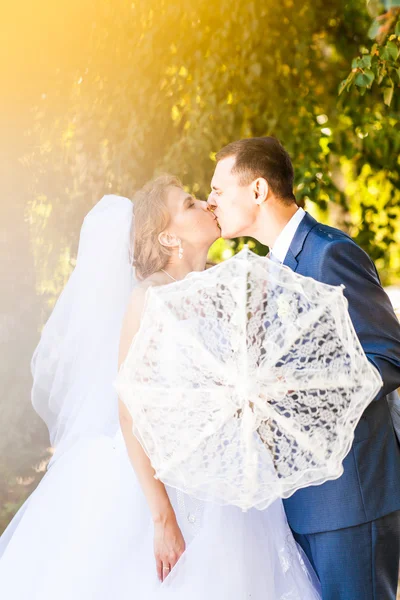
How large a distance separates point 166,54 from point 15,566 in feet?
8.37

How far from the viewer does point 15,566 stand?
1937mm

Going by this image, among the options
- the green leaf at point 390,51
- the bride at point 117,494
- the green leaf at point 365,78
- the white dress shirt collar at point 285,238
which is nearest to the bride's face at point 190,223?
the bride at point 117,494

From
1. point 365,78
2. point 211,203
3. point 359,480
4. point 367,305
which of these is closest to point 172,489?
point 359,480

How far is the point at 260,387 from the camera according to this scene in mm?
1342

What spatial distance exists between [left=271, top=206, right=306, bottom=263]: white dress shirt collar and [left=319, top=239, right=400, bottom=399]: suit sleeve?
0.18m

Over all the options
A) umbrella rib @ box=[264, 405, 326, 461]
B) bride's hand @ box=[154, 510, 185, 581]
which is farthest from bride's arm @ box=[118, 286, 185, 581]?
umbrella rib @ box=[264, 405, 326, 461]

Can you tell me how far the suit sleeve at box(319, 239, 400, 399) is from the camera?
5.21 feet

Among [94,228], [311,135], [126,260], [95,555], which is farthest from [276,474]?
[311,135]

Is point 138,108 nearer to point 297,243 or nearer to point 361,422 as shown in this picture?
point 297,243

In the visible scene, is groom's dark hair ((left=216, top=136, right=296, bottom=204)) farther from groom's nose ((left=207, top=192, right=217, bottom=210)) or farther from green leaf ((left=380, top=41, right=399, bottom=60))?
green leaf ((left=380, top=41, right=399, bottom=60))

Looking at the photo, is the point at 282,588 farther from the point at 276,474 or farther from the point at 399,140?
the point at 399,140

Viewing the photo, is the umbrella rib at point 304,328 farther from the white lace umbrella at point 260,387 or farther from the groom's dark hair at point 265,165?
the groom's dark hair at point 265,165

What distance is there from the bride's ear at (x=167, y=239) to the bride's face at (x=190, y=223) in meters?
0.01

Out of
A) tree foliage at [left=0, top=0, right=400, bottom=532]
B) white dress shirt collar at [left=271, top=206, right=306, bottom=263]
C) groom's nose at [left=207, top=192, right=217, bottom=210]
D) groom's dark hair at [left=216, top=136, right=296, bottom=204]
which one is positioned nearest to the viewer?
white dress shirt collar at [left=271, top=206, right=306, bottom=263]
